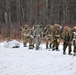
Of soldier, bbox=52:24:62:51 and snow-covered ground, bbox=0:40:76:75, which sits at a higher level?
soldier, bbox=52:24:62:51

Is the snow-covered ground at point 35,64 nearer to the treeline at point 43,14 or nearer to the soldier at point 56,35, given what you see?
the soldier at point 56,35

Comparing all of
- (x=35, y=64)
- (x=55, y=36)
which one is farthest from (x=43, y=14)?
(x=35, y=64)

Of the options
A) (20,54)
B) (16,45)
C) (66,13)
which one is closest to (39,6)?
(66,13)

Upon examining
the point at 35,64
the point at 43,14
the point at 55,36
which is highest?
the point at 43,14

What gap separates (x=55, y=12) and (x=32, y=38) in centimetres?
2756

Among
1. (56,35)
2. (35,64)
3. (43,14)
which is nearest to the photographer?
(35,64)

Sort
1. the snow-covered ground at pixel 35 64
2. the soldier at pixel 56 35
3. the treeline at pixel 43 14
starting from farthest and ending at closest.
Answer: the treeline at pixel 43 14
the soldier at pixel 56 35
the snow-covered ground at pixel 35 64

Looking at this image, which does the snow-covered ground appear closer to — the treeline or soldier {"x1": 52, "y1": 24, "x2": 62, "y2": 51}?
soldier {"x1": 52, "y1": 24, "x2": 62, "y2": 51}

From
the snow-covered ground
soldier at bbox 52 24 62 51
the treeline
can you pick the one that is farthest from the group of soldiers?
the treeline

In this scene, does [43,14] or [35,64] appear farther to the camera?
[43,14]

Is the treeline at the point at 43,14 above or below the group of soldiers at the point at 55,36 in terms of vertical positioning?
above

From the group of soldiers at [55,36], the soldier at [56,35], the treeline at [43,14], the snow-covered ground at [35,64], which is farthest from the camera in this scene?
the treeline at [43,14]

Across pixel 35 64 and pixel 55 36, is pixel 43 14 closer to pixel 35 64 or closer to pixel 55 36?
pixel 55 36

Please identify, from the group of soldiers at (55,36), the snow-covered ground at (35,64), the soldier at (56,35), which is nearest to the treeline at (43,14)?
the group of soldiers at (55,36)
